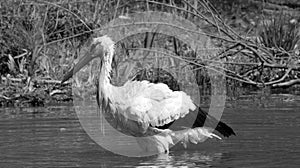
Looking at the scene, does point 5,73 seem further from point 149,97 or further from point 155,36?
point 149,97

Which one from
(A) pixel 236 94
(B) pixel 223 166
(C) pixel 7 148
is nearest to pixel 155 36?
(A) pixel 236 94

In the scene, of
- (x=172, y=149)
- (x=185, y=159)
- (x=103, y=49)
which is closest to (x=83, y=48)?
(x=103, y=49)

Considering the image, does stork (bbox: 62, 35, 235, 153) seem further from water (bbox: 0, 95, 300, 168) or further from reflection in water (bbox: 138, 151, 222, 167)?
reflection in water (bbox: 138, 151, 222, 167)

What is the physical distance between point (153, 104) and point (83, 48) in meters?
5.84

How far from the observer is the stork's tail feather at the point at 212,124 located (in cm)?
813

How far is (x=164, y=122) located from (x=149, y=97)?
0.33 m

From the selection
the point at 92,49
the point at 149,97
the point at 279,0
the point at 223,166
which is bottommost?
the point at 223,166

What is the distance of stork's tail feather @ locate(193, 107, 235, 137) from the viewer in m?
8.13

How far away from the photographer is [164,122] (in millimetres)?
8141

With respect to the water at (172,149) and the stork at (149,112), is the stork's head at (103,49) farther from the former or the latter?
the water at (172,149)

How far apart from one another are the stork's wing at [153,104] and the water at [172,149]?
16.3 inches

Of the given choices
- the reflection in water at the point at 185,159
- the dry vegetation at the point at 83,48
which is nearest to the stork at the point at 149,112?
the reflection in water at the point at 185,159

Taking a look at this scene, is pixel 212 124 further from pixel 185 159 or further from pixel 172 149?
pixel 185 159

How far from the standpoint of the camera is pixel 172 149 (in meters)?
8.28
